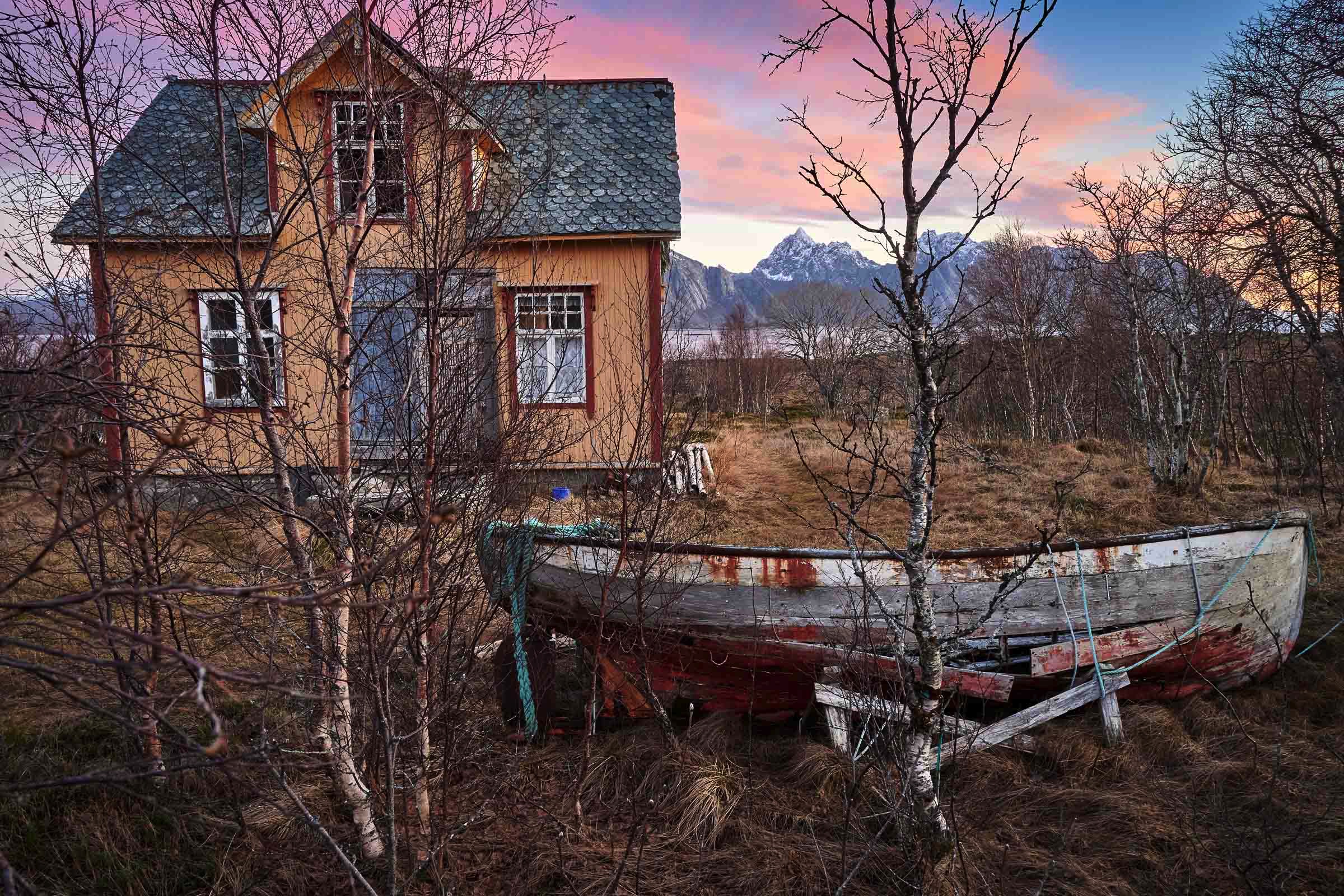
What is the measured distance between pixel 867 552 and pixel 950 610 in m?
0.72

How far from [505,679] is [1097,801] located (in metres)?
3.50

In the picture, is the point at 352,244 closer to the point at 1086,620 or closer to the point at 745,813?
the point at 745,813

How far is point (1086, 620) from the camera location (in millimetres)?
5086

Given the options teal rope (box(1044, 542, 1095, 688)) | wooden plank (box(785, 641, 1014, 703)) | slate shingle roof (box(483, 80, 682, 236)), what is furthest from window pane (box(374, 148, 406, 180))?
slate shingle roof (box(483, 80, 682, 236))

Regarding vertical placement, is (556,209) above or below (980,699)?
above

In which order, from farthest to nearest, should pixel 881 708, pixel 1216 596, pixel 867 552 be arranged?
1. pixel 1216 596
2. pixel 867 552
3. pixel 881 708

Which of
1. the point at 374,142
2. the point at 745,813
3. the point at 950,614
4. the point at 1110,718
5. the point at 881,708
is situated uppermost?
the point at 374,142

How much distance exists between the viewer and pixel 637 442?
4660 mm

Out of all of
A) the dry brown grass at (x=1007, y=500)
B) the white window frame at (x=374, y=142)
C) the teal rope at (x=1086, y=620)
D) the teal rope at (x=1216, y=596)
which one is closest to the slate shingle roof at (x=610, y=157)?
the dry brown grass at (x=1007, y=500)

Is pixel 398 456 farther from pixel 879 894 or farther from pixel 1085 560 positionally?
pixel 1085 560

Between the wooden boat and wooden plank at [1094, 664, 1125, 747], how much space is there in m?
0.21

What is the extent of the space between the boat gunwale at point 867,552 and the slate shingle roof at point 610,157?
547 centimetres

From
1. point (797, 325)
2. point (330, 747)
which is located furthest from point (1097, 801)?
point (797, 325)

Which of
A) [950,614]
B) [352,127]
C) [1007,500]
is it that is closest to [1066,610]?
[950,614]
